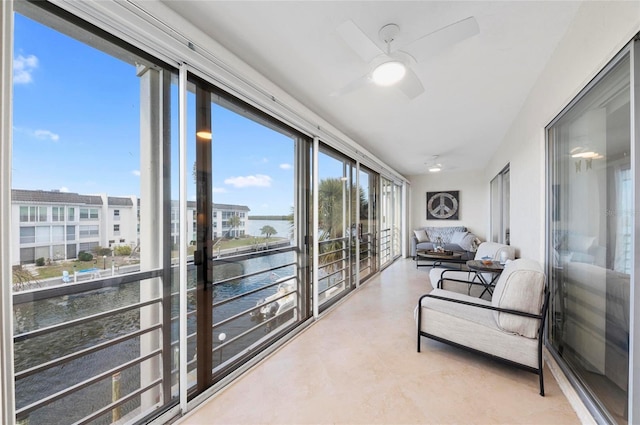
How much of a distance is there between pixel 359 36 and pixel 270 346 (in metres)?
2.44

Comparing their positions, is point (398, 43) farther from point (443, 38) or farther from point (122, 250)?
point (122, 250)

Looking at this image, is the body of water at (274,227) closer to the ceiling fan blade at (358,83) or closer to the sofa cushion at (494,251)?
the ceiling fan blade at (358,83)

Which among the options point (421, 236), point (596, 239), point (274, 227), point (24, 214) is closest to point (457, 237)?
point (421, 236)

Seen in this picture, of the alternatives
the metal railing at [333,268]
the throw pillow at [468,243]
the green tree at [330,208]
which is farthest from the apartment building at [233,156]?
the throw pillow at [468,243]

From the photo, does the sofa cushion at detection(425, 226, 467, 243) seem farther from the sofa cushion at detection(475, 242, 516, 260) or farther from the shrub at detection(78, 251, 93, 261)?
the shrub at detection(78, 251, 93, 261)

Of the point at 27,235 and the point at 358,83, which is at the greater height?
the point at 358,83

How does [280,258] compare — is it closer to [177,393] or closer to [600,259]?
[177,393]

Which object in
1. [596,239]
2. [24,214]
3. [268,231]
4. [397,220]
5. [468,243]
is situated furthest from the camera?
[397,220]

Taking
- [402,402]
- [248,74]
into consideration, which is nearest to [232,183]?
[248,74]

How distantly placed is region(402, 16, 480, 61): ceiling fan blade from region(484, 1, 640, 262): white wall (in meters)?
0.64

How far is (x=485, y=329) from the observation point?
1916 mm

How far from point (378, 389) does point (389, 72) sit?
212cm

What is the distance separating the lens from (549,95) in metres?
2.08

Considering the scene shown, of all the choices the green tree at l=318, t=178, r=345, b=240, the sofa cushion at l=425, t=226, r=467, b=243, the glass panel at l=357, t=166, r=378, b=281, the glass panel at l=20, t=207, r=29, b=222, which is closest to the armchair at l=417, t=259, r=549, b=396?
the green tree at l=318, t=178, r=345, b=240
